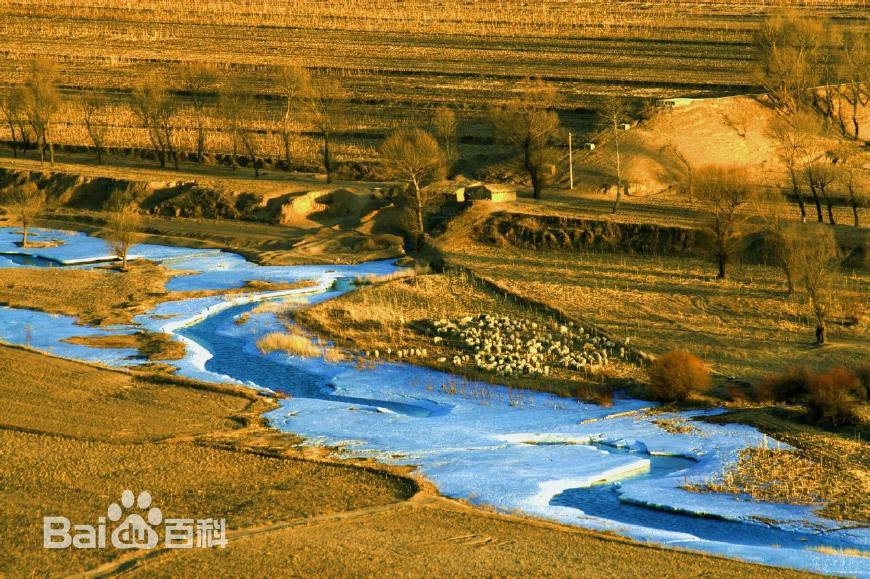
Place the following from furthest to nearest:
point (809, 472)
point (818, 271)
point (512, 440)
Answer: point (818, 271)
point (512, 440)
point (809, 472)

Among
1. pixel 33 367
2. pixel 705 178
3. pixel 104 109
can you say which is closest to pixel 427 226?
pixel 705 178

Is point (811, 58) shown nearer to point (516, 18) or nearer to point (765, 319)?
point (765, 319)

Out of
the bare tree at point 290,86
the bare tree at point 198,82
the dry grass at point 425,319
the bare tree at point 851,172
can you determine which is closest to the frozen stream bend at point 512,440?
the dry grass at point 425,319

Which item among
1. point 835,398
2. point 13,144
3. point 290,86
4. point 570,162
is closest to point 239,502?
point 835,398

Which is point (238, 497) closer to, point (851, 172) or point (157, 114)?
point (851, 172)

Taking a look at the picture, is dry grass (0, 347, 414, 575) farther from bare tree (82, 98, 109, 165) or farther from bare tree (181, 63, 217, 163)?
bare tree (82, 98, 109, 165)

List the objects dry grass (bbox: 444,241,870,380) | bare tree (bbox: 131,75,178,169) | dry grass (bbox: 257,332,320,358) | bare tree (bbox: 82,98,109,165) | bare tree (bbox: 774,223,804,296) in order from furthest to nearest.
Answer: bare tree (bbox: 82,98,109,165) → bare tree (bbox: 131,75,178,169) → bare tree (bbox: 774,223,804,296) → dry grass (bbox: 257,332,320,358) → dry grass (bbox: 444,241,870,380)

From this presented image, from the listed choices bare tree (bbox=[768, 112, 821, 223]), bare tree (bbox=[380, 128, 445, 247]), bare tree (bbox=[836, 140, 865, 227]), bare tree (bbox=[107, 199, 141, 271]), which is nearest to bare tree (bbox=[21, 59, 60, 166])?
bare tree (bbox=[107, 199, 141, 271])
